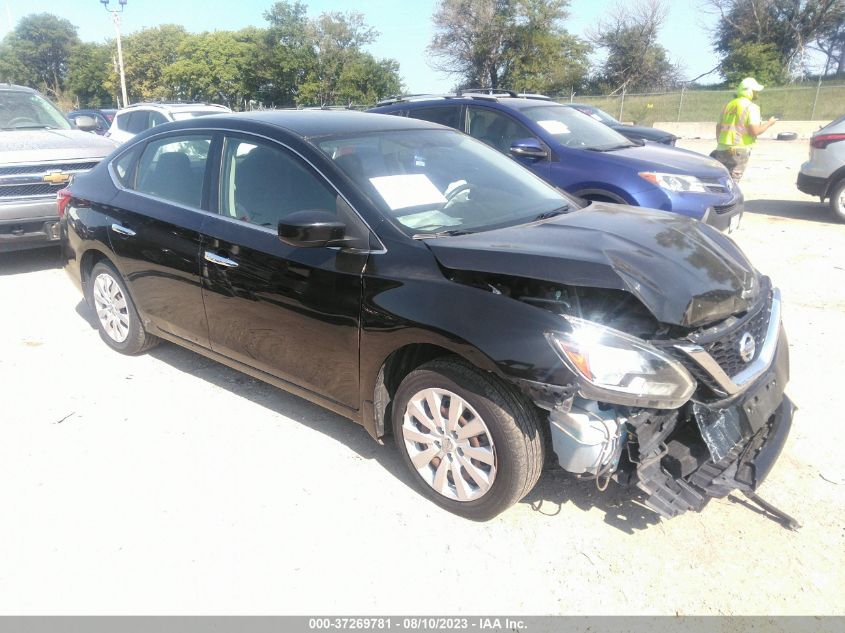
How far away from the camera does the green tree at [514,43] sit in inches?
1746

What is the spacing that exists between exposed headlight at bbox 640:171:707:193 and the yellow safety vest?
3.21 metres

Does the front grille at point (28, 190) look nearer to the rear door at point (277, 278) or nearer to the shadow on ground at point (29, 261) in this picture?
the shadow on ground at point (29, 261)

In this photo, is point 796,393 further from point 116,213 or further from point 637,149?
point 116,213

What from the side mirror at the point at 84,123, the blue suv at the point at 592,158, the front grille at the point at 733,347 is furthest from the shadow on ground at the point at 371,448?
the side mirror at the point at 84,123

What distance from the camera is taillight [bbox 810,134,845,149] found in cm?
926

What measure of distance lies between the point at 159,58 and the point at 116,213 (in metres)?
56.7

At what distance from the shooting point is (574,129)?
756cm

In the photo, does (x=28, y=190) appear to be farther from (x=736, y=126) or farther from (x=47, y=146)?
(x=736, y=126)

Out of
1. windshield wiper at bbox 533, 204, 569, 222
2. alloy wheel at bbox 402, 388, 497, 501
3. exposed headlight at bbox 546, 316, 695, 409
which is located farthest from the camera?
windshield wiper at bbox 533, 204, 569, 222

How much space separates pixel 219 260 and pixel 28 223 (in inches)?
172

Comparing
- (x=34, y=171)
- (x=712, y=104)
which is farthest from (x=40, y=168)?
(x=712, y=104)

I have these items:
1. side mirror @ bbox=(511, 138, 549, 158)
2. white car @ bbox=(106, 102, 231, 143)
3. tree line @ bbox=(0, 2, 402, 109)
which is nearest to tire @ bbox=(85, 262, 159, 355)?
side mirror @ bbox=(511, 138, 549, 158)

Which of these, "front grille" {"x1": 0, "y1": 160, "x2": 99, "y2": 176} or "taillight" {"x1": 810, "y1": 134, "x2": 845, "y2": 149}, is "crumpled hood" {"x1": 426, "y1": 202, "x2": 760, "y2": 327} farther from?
"taillight" {"x1": 810, "y1": 134, "x2": 845, "y2": 149}

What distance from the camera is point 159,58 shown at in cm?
5384
